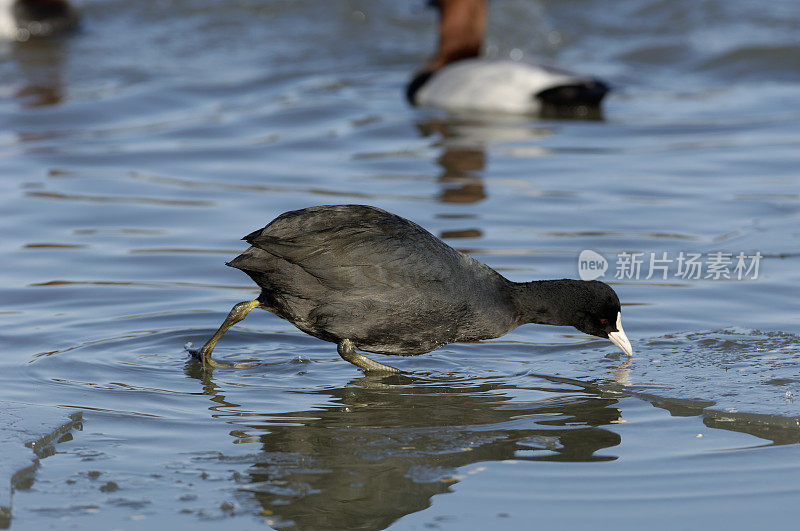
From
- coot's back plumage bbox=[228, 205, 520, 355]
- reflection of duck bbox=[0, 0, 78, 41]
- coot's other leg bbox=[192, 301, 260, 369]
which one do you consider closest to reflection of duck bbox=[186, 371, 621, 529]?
coot's other leg bbox=[192, 301, 260, 369]

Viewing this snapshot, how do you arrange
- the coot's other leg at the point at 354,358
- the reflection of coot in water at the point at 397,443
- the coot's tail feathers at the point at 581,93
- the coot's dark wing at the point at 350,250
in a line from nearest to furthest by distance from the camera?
the reflection of coot in water at the point at 397,443 < the coot's dark wing at the point at 350,250 < the coot's other leg at the point at 354,358 < the coot's tail feathers at the point at 581,93

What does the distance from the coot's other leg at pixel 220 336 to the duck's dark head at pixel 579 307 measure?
1132 millimetres

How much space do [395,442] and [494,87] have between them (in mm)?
7977

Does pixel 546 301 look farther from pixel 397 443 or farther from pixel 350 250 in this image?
pixel 397 443

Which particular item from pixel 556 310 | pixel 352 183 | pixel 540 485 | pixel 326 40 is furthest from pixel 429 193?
pixel 326 40

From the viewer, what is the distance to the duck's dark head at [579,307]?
16.9 ft

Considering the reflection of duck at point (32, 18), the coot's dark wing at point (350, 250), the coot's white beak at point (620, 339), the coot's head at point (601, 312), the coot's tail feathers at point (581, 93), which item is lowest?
the coot's white beak at point (620, 339)

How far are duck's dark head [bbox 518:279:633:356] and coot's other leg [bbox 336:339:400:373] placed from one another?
2.15 ft

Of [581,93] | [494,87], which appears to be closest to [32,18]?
[494,87]

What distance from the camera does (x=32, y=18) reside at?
1527 centimetres

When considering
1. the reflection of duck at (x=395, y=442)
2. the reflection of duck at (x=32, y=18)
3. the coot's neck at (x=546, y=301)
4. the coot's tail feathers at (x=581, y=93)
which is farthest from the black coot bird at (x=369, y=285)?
the reflection of duck at (x=32, y=18)

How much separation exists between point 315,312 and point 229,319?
1.82 feet

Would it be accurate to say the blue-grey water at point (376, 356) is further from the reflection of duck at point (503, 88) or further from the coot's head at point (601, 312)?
the reflection of duck at point (503, 88)

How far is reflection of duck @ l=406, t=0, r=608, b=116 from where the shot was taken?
1157 cm
